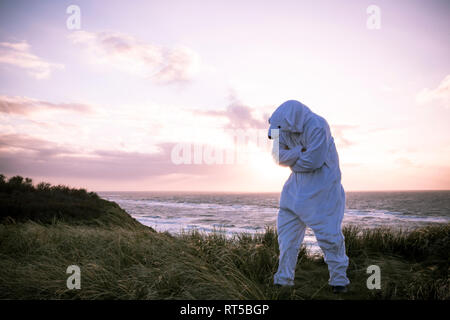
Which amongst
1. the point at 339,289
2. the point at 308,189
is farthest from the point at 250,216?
the point at 308,189

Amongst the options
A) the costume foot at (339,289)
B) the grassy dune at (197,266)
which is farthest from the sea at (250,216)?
the costume foot at (339,289)

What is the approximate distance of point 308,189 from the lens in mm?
3273

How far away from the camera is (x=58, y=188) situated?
13680 millimetres

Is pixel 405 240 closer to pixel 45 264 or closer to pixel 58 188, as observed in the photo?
pixel 45 264

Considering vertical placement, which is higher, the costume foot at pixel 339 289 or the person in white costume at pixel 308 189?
the person in white costume at pixel 308 189

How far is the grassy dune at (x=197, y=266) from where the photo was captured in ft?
10.0

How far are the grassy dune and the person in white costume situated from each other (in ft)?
1.08

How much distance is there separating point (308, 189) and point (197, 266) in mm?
1545

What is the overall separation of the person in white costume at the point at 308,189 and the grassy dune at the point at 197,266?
33cm

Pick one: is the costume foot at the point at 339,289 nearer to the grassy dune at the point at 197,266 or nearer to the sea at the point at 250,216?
the grassy dune at the point at 197,266

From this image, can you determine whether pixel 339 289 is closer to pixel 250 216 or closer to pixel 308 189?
pixel 308 189

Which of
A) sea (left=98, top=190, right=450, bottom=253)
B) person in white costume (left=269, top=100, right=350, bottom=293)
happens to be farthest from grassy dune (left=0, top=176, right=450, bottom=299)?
sea (left=98, top=190, right=450, bottom=253)
